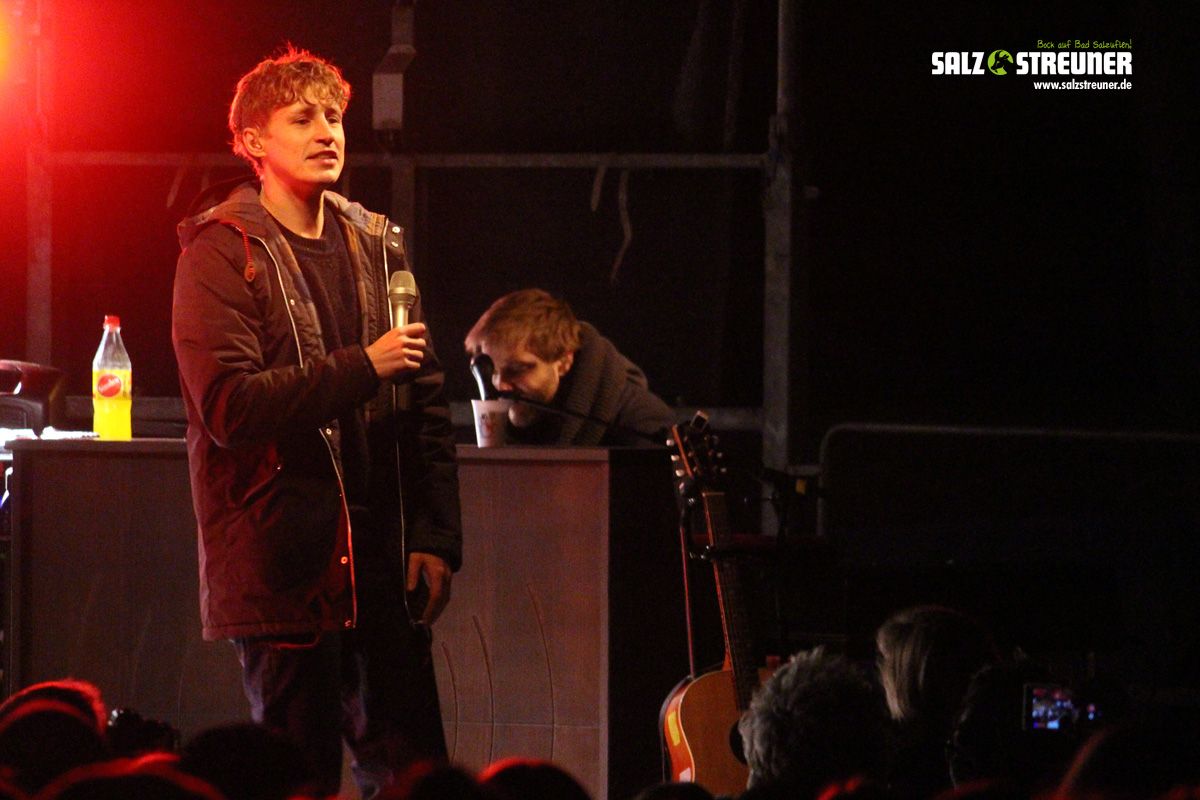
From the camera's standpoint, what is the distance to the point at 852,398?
28.2ft

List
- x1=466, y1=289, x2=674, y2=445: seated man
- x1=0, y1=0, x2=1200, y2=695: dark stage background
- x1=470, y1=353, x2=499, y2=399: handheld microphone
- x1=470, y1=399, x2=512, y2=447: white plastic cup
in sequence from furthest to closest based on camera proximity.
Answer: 1. x1=0, y1=0, x2=1200, y2=695: dark stage background
2. x1=466, y1=289, x2=674, y2=445: seated man
3. x1=470, y1=353, x2=499, y2=399: handheld microphone
4. x1=470, y1=399, x2=512, y2=447: white plastic cup

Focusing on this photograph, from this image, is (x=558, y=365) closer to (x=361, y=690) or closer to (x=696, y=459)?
(x=696, y=459)

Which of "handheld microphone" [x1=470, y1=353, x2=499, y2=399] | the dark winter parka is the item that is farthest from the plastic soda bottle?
the dark winter parka

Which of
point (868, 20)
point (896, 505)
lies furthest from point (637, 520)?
point (868, 20)

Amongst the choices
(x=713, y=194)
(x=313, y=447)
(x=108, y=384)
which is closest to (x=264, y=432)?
(x=313, y=447)

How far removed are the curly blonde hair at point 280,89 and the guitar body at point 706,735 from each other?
178 centimetres

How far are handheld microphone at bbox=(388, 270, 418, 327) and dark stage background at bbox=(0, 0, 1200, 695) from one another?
5.24m

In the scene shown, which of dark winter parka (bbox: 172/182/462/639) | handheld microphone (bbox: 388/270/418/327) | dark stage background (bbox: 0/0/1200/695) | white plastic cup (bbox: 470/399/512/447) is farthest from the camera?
dark stage background (bbox: 0/0/1200/695)

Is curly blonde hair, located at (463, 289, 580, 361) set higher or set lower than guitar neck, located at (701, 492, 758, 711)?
higher

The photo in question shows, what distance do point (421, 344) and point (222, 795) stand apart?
144cm

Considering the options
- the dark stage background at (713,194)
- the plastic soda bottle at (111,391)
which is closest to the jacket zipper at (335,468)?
the plastic soda bottle at (111,391)

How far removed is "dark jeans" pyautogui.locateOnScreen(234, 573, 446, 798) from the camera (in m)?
2.88

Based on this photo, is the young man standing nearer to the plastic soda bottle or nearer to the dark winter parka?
the dark winter parka

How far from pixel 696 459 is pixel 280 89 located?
168 centimetres
